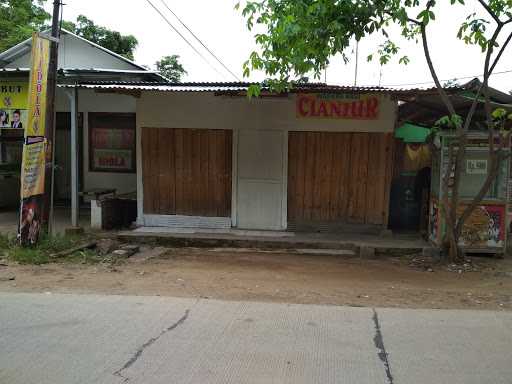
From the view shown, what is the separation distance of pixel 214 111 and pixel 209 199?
170 cm

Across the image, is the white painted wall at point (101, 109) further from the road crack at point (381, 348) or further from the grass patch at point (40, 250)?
the road crack at point (381, 348)

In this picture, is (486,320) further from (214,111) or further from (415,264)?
(214,111)

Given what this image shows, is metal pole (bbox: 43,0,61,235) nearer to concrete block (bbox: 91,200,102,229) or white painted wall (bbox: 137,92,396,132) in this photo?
concrete block (bbox: 91,200,102,229)

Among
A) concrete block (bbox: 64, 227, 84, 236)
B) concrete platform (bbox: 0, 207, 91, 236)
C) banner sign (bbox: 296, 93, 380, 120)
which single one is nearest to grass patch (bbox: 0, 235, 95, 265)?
concrete block (bbox: 64, 227, 84, 236)

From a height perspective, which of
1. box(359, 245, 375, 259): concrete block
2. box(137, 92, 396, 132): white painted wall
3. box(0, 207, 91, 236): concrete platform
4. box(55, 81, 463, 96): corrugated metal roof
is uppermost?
box(55, 81, 463, 96): corrugated metal roof

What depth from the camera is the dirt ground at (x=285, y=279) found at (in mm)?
5965

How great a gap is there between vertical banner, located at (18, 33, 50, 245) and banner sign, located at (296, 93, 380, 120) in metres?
4.37

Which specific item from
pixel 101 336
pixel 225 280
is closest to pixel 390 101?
pixel 225 280

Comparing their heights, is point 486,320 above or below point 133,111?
below

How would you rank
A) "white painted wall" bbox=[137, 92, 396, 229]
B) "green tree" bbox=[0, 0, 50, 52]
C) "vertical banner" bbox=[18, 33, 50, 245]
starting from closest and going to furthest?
"vertical banner" bbox=[18, 33, 50, 245], "white painted wall" bbox=[137, 92, 396, 229], "green tree" bbox=[0, 0, 50, 52]

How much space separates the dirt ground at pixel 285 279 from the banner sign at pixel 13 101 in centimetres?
433

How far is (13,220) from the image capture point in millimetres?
10906

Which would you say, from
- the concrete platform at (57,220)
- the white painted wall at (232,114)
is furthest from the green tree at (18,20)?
the white painted wall at (232,114)

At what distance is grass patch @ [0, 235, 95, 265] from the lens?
7496 millimetres
